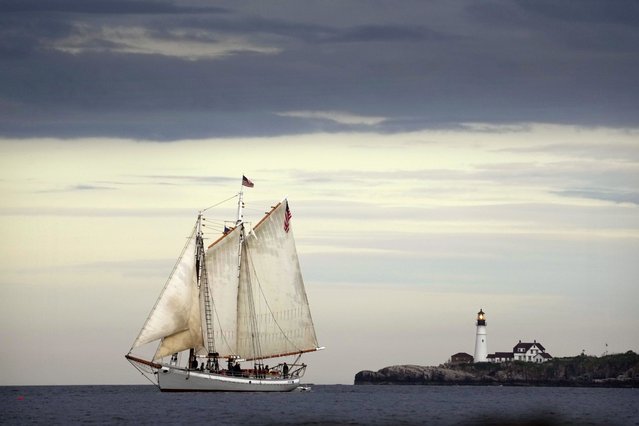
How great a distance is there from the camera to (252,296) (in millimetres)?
154500

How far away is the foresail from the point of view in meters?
154

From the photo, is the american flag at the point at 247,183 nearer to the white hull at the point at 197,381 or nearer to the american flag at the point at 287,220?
the american flag at the point at 287,220

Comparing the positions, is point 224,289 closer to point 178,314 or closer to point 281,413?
point 178,314

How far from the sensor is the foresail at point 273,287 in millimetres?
153625

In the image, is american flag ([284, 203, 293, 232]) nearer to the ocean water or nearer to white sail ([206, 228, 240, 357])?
white sail ([206, 228, 240, 357])

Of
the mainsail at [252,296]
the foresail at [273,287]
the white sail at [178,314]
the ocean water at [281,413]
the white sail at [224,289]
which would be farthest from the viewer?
the white sail at [224,289]

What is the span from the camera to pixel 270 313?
154 meters

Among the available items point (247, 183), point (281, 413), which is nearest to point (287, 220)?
point (247, 183)

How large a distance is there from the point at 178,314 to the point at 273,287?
1337 cm

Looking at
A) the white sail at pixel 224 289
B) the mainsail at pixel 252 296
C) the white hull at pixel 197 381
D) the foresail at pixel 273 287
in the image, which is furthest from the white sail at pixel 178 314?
the foresail at pixel 273 287

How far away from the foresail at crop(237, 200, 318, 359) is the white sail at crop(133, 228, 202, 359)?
23.4 ft

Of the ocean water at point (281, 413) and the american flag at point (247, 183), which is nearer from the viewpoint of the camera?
the ocean water at point (281, 413)

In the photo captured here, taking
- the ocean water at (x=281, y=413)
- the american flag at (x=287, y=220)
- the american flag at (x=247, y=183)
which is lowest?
the ocean water at (x=281, y=413)

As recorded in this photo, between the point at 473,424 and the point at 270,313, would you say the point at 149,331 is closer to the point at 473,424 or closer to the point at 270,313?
the point at 270,313
